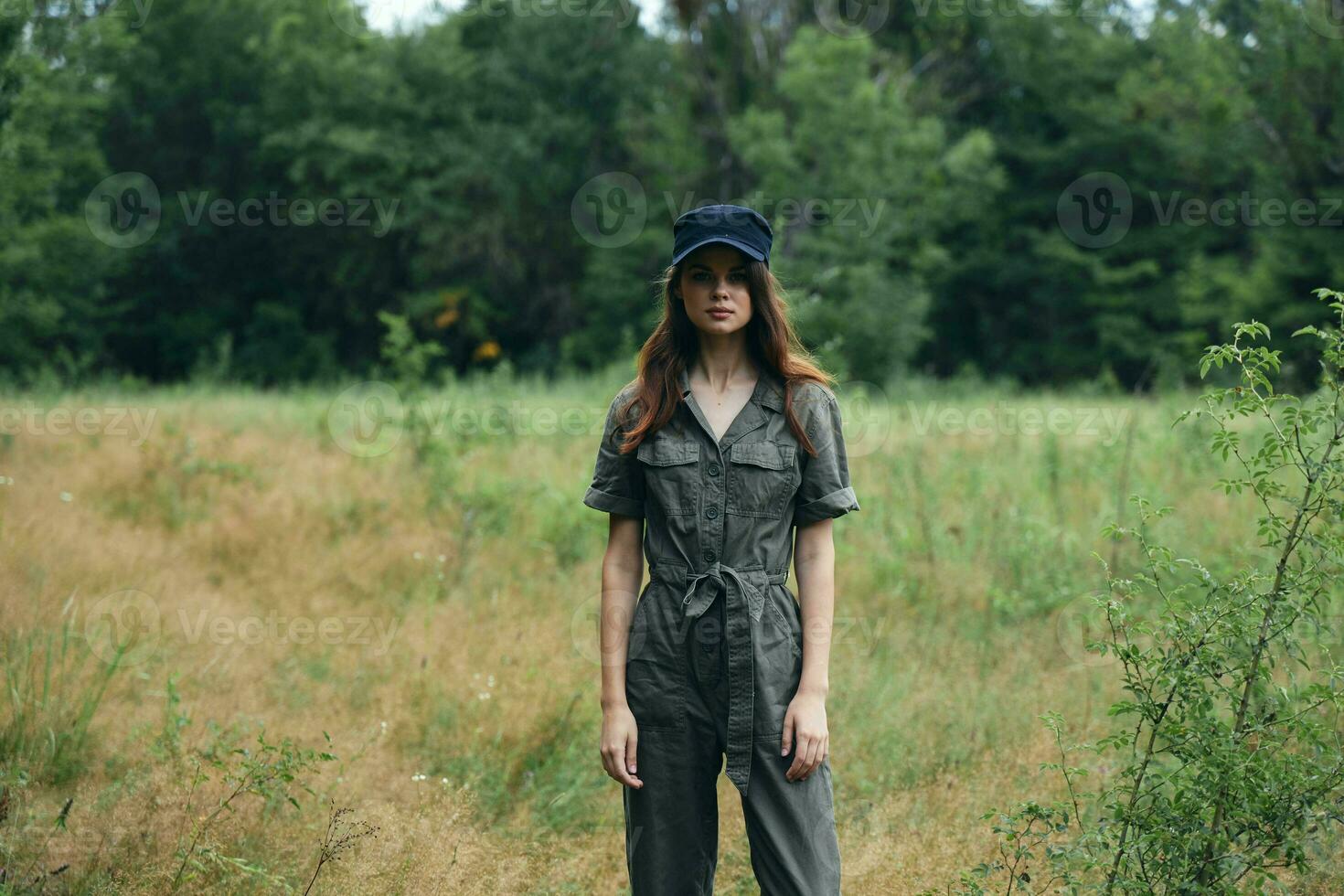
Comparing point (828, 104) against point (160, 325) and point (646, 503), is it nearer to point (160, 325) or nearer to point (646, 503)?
point (160, 325)

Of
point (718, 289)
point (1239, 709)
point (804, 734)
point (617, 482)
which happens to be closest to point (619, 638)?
point (617, 482)

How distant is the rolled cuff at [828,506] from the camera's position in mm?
2539

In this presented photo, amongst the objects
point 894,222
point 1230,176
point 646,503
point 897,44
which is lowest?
point 646,503

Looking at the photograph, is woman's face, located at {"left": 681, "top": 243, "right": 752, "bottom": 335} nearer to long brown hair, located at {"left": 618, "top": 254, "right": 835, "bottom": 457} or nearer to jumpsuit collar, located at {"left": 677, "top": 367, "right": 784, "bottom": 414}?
long brown hair, located at {"left": 618, "top": 254, "right": 835, "bottom": 457}

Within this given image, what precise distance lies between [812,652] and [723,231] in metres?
0.98

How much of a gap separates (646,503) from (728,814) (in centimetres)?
196

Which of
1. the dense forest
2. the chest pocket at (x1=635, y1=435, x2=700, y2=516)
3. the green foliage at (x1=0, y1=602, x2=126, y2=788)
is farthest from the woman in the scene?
the dense forest

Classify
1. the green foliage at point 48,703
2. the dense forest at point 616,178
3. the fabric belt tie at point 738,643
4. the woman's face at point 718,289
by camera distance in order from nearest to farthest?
1. the fabric belt tie at point 738,643
2. the woman's face at point 718,289
3. the green foliage at point 48,703
4. the dense forest at point 616,178

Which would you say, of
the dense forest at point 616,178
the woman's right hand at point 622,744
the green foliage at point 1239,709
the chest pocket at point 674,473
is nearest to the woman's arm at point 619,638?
the woman's right hand at point 622,744

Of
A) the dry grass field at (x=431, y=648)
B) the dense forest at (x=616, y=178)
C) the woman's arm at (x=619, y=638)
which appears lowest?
the dry grass field at (x=431, y=648)

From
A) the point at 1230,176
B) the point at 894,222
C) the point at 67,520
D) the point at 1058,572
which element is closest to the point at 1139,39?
the point at 1230,176

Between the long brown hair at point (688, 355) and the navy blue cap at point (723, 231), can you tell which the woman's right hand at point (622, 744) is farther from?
the navy blue cap at point (723, 231)

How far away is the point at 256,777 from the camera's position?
3.23 meters

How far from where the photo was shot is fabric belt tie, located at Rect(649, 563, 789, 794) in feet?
A: 7.91
